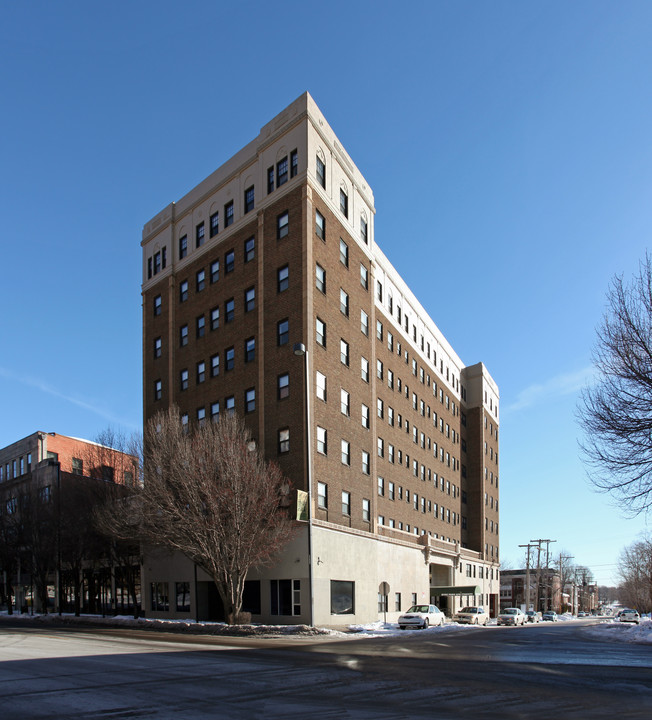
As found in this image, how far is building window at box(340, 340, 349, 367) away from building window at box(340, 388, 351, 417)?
5.89 ft

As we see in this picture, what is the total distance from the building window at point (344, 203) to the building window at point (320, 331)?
28.4ft

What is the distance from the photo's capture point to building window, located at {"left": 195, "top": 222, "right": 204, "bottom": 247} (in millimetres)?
44344

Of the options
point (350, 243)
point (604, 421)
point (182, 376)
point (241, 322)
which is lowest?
point (604, 421)

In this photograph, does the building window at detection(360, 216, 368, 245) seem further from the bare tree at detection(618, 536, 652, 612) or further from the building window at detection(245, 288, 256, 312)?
the bare tree at detection(618, 536, 652, 612)

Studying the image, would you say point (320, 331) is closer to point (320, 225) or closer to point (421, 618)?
point (320, 225)

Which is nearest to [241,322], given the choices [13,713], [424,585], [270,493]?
[270,493]

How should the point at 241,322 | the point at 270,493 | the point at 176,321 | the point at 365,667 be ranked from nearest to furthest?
1. the point at 365,667
2. the point at 270,493
3. the point at 241,322
4. the point at 176,321

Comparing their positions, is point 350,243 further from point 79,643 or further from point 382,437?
point 79,643

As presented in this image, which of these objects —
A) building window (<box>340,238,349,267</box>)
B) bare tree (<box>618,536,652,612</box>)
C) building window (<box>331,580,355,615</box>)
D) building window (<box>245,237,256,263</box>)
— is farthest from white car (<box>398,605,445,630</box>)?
bare tree (<box>618,536,652,612</box>)

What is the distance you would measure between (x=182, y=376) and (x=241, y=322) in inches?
Result: 274

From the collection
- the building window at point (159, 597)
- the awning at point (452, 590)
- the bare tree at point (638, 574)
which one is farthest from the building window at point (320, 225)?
the bare tree at point (638, 574)

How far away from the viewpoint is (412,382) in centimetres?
5641

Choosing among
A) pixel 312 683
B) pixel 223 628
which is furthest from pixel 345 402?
pixel 312 683

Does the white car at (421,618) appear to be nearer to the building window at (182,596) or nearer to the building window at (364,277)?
the building window at (182,596)
